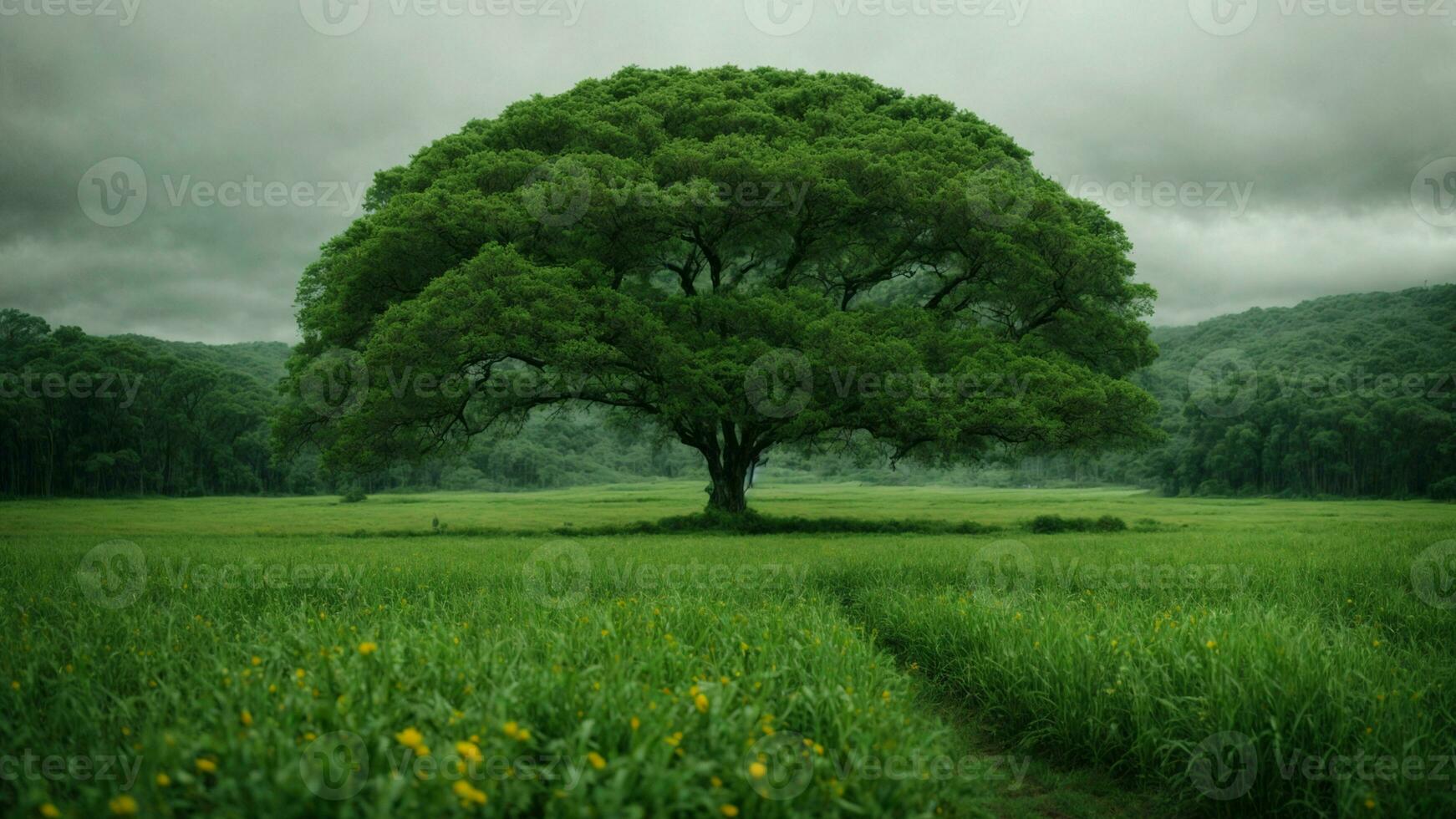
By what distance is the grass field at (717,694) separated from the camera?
3615mm

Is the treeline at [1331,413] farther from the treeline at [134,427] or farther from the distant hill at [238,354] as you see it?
the distant hill at [238,354]

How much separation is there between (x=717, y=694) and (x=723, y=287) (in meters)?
24.3

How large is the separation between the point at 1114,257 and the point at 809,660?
24962 mm

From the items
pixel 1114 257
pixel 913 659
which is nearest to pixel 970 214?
pixel 1114 257

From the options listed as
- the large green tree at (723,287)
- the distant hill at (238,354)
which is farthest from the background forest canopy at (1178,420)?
the large green tree at (723,287)

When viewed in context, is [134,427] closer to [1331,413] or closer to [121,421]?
[121,421]

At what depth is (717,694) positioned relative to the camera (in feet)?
14.6

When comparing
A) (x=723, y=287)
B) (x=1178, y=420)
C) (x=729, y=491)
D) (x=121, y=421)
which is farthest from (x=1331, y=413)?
(x=121, y=421)

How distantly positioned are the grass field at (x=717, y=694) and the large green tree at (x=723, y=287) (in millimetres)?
11388

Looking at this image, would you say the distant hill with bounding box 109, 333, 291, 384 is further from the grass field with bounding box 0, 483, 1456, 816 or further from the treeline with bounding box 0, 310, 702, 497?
the grass field with bounding box 0, 483, 1456, 816

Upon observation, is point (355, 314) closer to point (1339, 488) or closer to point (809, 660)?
point (809, 660)

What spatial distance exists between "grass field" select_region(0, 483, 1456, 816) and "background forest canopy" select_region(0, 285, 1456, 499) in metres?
37.5

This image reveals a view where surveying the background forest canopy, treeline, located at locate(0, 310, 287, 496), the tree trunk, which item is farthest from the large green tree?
treeline, located at locate(0, 310, 287, 496)

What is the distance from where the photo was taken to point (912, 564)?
13.3 metres
